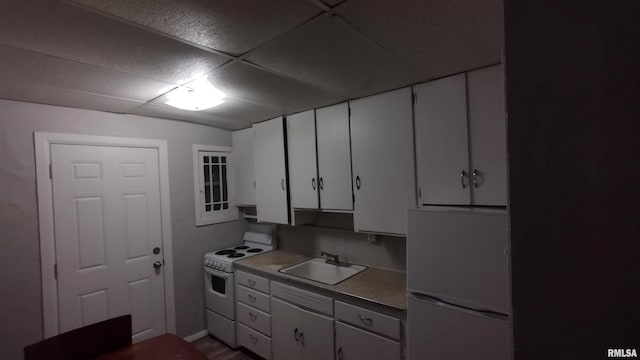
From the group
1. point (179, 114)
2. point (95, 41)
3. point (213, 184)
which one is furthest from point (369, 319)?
point (179, 114)

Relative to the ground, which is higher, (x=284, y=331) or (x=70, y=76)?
(x=70, y=76)

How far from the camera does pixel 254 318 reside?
257cm

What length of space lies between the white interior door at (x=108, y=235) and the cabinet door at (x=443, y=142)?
2.46m

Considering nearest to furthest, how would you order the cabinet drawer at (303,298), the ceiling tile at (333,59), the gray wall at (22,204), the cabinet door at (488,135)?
the ceiling tile at (333,59)
the cabinet door at (488,135)
the gray wall at (22,204)
the cabinet drawer at (303,298)

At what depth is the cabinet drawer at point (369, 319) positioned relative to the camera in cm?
171

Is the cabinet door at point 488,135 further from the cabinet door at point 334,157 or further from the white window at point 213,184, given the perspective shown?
the white window at point 213,184

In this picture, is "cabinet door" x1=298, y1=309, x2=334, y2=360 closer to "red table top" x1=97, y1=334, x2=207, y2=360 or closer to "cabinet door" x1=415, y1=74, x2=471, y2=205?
"red table top" x1=97, y1=334, x2=207, y2=360

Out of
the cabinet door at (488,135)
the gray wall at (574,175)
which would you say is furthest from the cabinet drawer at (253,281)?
the gray wall at (574,175)

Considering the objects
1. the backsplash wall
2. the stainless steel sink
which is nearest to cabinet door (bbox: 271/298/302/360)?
the stainless steel sink

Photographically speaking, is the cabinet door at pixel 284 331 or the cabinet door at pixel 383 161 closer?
the cabinet door at pixel 383 161

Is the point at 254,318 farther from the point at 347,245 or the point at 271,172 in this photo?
the point at 271,172

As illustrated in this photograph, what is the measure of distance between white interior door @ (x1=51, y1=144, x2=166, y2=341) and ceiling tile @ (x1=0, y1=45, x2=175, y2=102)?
0.76 meters

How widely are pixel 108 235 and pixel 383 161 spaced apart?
95.5 inches

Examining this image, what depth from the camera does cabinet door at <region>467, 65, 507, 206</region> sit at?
1585 millimetres
